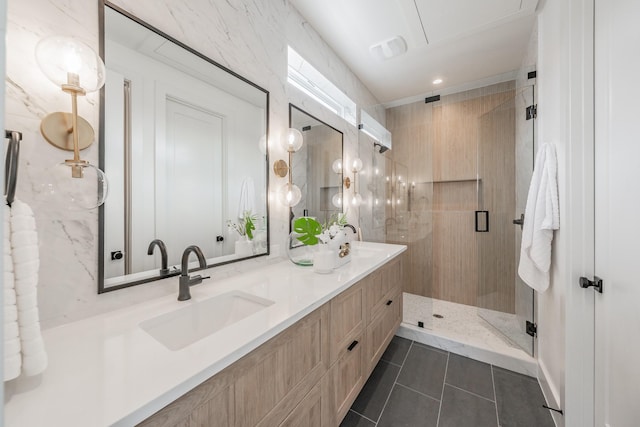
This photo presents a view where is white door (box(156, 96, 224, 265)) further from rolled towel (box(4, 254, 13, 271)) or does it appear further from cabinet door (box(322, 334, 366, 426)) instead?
cabinet door (box(322, 334, 366, 426))

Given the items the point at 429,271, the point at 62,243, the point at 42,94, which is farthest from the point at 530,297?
the point at 42,94

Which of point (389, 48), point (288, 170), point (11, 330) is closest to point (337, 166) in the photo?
point (288, 170)

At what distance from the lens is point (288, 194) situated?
1.71 m

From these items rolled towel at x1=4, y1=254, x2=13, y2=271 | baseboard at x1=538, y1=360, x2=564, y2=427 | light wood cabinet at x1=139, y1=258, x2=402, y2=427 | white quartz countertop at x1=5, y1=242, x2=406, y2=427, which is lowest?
baseboard at x1=538, y1=360, x2=564, y2=427

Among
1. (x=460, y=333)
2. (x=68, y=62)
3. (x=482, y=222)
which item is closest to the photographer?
(x=68, y=62)

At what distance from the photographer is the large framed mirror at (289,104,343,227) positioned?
190 centimetres

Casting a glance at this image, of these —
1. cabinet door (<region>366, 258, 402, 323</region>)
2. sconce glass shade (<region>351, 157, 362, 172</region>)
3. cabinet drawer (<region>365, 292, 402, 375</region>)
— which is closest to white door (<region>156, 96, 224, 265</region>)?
cabinet door (<region>366, 258, 402, 323</region>)

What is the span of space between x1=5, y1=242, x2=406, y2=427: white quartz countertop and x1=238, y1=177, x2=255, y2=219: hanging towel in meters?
0.52

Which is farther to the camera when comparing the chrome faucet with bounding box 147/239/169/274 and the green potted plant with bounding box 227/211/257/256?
the green potted plant with bounding box 227/211/257/256

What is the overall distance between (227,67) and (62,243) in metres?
1.13

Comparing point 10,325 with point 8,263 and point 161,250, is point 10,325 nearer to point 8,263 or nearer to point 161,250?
point 8,263

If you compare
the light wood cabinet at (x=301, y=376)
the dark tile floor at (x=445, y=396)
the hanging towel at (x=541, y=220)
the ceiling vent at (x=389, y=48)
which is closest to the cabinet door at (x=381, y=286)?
the light wood cabinet at (x=301, y=376)

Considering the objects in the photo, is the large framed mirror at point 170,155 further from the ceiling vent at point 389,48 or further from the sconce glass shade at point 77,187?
the ceiling vent at point 389,48

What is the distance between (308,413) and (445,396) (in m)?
1.17
